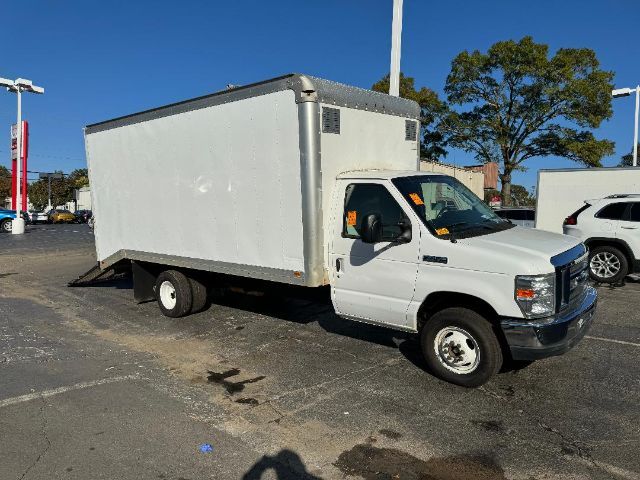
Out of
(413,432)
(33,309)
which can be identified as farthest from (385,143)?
(33,309)

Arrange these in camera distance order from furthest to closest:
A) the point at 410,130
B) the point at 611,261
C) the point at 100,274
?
1. the point at 611,261
2. the point at 100,274
3. the point at 410,130

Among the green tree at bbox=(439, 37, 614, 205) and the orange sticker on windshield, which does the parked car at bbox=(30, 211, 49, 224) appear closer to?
the green tree at bbox=(439, 37, 614, 205)

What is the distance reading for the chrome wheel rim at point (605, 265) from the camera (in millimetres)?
10156

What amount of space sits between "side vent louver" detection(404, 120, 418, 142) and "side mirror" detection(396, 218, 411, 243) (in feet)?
6.94

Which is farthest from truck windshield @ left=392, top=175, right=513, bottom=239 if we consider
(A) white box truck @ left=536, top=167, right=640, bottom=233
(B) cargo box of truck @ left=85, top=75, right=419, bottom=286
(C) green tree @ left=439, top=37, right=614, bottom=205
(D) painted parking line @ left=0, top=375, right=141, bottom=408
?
(C) green tree @ left=439, top=37, right=614, bottom=205

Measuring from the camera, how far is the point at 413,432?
405 centimetres

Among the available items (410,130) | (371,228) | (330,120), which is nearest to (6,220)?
(410,130)

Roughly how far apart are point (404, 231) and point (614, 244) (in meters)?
7.25

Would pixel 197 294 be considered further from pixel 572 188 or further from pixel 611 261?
pixel 572 188

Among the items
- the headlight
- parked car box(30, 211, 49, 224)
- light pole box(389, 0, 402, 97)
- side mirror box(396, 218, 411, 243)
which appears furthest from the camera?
parked car box(30, 211, 49, 224)

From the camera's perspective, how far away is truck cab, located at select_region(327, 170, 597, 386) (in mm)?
4398

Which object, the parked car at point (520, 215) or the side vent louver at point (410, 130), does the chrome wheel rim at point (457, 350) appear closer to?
the side vent louver at point (410, 130)

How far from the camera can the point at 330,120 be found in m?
5.50

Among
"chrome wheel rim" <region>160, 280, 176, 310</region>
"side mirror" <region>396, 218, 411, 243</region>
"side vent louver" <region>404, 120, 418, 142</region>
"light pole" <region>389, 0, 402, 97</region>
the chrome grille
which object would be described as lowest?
"chrome wheel rim" <region>160, 280, 176, 310</region>
